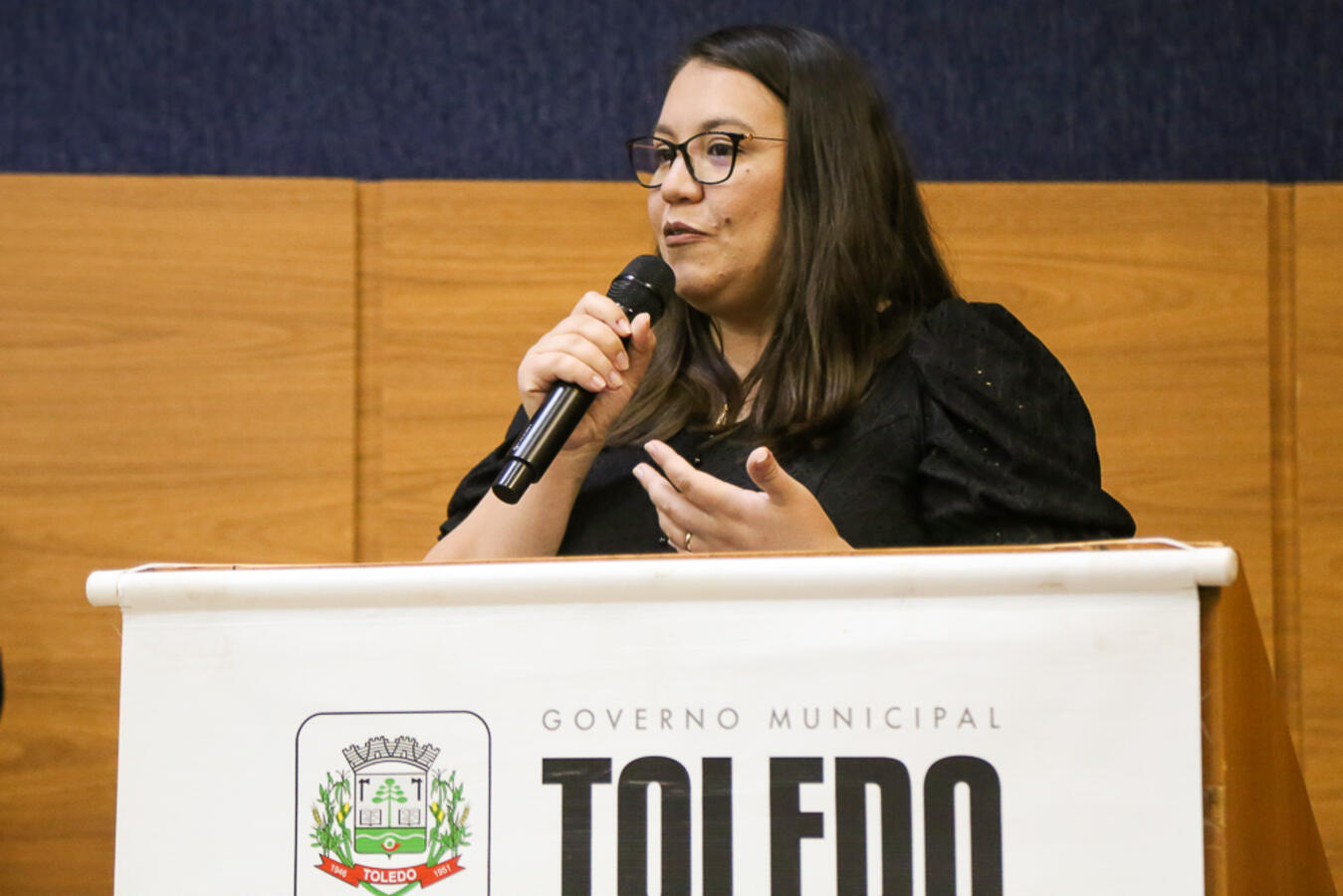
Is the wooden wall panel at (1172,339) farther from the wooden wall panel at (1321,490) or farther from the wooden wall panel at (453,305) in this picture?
the wooden wall panel at (453,305)

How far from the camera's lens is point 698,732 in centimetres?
57

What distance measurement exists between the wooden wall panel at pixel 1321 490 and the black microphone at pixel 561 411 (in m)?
1.16

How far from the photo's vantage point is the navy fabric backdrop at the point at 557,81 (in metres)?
2.01

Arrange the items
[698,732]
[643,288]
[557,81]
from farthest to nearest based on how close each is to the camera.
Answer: [557,81] → [643,288] → [698,732]

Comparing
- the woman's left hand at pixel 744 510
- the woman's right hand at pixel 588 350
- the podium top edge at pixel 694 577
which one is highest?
the woman's right hand at pixel 588 350

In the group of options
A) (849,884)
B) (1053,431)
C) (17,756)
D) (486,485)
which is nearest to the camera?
(849,884)

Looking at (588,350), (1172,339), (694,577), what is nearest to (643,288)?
(588,350)

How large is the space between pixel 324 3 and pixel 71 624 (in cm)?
102

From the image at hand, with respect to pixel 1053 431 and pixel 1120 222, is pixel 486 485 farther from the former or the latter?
pixel 1120 222

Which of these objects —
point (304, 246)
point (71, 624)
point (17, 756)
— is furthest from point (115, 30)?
point (17, 756)

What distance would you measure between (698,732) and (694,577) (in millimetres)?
67

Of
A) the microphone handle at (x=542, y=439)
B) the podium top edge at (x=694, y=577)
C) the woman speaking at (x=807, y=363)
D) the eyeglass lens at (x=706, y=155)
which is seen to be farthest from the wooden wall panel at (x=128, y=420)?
the podium top edge at (x=694, y=577)

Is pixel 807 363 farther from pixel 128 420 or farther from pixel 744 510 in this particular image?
pixel 128 420

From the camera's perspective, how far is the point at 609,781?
0.57m
